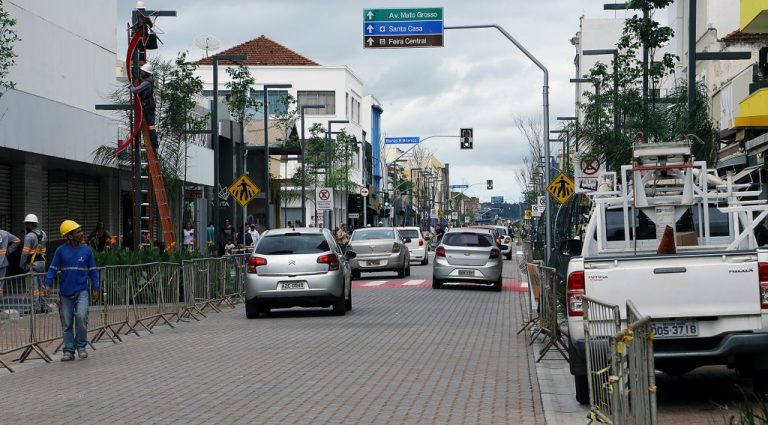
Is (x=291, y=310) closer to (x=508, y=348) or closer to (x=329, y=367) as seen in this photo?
(x=508, y=348)

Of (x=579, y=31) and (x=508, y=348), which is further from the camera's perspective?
(x=579, y=31)

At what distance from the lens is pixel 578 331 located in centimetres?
1198

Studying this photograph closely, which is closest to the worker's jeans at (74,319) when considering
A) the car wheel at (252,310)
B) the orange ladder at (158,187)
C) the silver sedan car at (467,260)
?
the car wheel at (252,310)

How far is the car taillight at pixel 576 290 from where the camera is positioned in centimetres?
1188

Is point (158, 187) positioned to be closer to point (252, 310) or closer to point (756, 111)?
point (252, 310)

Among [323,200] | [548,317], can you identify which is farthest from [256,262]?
[323,200]

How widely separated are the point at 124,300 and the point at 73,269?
3605mm

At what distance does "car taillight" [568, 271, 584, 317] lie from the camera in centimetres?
1188

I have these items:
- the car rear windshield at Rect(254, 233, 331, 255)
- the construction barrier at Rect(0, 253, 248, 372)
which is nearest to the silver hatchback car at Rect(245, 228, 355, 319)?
the car rear windshield at Rect(254, 233, 331, 255)

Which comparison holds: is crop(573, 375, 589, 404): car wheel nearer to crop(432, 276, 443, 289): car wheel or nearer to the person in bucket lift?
the person in bucket lift

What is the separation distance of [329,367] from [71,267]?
4202 millimetres

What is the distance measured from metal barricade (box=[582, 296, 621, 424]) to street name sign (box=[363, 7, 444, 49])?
798 inches

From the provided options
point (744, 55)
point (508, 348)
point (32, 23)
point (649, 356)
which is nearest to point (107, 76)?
point (32, 23)

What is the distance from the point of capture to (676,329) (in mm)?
11742
